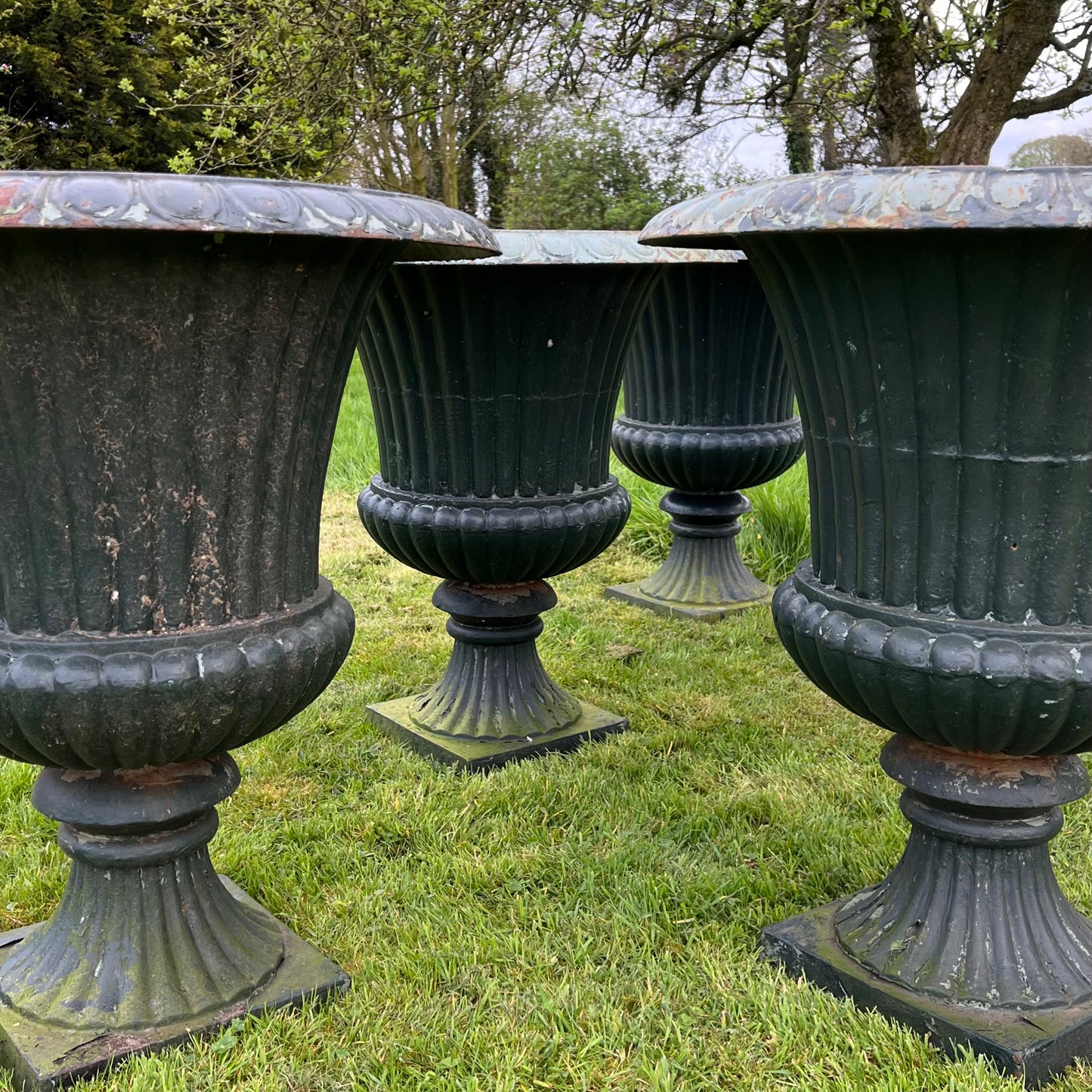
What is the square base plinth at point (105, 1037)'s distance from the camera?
1604 millimetres

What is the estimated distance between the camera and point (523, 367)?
2523 millimetres

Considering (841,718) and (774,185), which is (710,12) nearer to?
(841,718)

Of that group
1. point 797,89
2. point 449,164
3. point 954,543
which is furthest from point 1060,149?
point 954,543

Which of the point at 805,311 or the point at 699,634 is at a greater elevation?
the point at 805,311

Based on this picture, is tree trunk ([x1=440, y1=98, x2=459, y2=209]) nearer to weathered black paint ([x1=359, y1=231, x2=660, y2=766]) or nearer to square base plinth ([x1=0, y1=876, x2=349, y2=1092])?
weathered black paint ([x1=359, y1=231, x2=660, y2=766])

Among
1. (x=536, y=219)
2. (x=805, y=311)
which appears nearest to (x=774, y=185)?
(x=805, y=311)

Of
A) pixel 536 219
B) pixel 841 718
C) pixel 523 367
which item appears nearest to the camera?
pixel 523 367

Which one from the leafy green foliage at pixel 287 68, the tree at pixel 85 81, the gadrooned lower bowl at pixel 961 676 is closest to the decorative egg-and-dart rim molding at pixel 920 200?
the gadrooned lower bowl at pixel 961 676

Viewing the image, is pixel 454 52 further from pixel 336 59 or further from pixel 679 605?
pixel 679 605

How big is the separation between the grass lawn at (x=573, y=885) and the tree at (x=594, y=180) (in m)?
7.15

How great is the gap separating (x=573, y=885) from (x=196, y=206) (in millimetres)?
1498

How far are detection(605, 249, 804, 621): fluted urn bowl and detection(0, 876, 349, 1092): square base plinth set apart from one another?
90.0 inches

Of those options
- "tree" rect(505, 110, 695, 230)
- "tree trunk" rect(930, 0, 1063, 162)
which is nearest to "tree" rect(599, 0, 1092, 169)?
"tree trunk" rect(930, 0, 1063, 162)

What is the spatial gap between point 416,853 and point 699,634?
1.80 m
